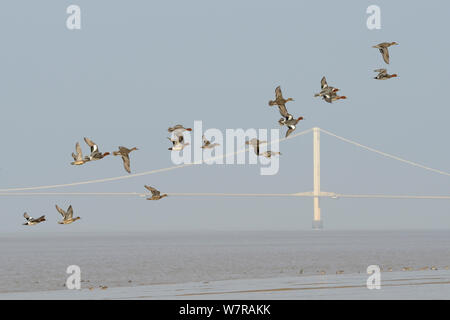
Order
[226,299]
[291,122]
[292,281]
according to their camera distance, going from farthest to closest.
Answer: [292,281]
[226,299]
[291,122]

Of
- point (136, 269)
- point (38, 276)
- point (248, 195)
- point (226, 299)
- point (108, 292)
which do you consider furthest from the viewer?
point (248, 195)

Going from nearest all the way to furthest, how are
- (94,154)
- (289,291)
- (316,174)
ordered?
(94,154)
(289,291)
(316,174)

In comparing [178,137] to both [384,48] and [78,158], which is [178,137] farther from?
[384,48]

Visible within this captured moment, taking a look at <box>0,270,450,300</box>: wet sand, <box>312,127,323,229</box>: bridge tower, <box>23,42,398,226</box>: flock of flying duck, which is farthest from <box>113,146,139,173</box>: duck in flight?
<box>312,127,323,229</box>: bridge tower

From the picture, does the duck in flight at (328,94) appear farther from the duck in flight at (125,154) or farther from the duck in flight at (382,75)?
the duck in flight at (125,154)

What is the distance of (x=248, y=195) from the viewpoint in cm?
9106

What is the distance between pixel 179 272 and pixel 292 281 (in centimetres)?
1770

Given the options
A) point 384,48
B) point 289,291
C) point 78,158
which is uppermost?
point 384,48

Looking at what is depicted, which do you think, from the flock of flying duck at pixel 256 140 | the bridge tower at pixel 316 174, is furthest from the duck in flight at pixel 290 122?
the bridge tower at pixel 316 174

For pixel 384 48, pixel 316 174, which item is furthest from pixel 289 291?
pixel 316 174

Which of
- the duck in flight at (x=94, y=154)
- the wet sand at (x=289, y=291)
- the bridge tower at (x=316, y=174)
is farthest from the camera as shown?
the bridge tower at (x=316, y=174)

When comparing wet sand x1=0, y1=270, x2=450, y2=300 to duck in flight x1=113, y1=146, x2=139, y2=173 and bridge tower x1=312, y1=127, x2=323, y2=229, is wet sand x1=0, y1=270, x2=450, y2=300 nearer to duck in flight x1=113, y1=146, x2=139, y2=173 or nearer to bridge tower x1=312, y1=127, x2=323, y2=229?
duck in flight x1=113, y1=146, x2=139, y2=173
